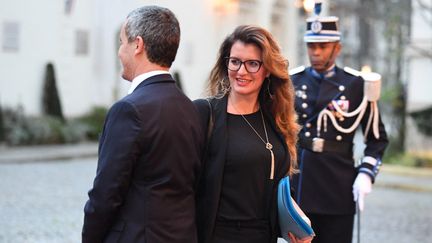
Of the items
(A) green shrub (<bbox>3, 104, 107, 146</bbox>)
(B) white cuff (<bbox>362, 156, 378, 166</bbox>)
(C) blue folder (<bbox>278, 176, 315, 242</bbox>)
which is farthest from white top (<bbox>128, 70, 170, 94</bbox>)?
(A) green shrub (<bbox>3, 104, 107, 146</bbox>)

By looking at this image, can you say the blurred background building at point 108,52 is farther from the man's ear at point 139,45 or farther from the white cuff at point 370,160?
the man's ear at point 139,45

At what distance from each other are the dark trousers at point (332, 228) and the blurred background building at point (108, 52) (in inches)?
430

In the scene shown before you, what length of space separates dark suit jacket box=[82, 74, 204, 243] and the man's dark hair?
0.11m

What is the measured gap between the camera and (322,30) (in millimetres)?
4820

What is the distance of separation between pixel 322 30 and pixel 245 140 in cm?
168

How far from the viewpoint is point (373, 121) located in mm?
4844

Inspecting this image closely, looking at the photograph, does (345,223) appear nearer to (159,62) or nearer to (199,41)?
(159,62)

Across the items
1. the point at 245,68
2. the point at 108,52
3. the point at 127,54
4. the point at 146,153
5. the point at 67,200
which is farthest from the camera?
the point at 108,52

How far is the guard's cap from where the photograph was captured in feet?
15.7

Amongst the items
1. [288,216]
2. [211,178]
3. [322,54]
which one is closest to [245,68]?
[211,178]

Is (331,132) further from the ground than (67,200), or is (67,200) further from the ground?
(331,132)

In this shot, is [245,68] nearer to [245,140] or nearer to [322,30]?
[245,140]

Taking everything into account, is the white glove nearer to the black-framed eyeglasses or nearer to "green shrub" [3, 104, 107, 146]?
the black-framed eyeglasses

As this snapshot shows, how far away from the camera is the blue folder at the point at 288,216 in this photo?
10.9ft
